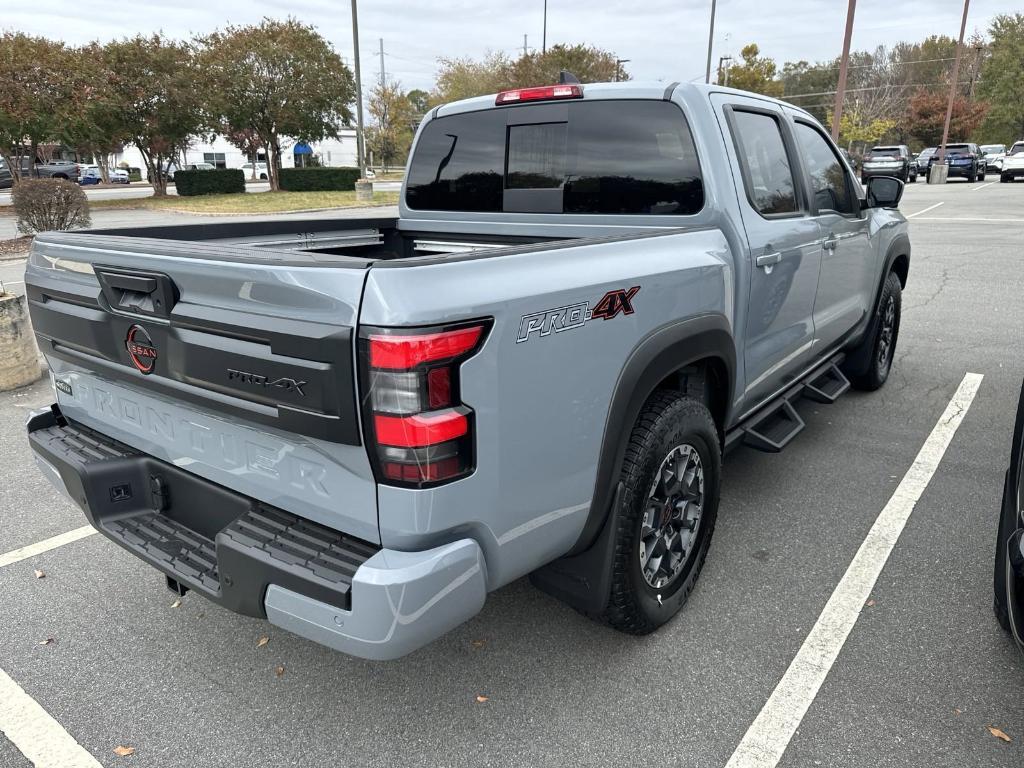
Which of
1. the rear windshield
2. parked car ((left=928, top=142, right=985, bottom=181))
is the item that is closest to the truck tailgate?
the rear windshield

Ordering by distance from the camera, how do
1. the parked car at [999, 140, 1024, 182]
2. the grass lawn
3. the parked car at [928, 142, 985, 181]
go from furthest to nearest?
1. the parked car at [928, 142, 985, 181]
2. the parked car at [999, 140, 1024, 182]
3. the grass lawn

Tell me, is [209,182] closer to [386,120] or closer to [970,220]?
[970,220]

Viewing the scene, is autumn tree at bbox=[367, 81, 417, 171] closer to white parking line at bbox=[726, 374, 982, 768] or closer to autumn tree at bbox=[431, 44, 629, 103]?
autumn tree at bbox=[431, 44, 629, 103]

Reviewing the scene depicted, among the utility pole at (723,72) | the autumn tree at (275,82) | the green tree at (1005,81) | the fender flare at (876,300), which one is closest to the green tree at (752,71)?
the utility pole at (723,72)

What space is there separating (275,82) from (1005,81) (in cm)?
5744

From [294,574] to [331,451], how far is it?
1.05 ft

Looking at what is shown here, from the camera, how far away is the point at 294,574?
186cm

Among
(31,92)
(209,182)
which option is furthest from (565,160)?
(209,182)

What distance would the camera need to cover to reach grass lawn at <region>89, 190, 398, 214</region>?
81.0 feet

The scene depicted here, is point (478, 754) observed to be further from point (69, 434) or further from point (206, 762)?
point (69, 434)

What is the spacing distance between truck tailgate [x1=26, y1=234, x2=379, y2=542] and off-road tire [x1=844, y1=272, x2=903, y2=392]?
443cm

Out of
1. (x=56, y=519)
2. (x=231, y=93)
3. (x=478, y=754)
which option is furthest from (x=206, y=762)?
(x=231, y=93)

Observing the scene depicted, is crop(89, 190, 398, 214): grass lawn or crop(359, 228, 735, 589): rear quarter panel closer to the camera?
crop(359, 228, 735, 589): rear quarter panel

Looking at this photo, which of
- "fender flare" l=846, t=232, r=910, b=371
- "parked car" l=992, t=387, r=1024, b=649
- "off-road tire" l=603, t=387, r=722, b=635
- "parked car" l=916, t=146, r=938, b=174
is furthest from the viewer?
"parked car" l=916, t=146, r=938, b=174
